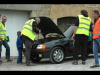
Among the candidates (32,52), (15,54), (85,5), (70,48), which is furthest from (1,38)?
(85,5)

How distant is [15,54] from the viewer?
450 inches

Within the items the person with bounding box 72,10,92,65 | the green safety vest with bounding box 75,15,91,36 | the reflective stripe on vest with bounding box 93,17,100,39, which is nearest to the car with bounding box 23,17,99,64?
the person with bounding box 72,10,92,65

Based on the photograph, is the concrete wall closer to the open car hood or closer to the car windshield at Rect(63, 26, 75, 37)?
the open car hood

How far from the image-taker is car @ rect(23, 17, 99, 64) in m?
7.16

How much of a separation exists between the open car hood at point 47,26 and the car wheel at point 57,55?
0.86m

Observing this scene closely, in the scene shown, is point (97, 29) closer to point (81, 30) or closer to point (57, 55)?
point (81, 30)

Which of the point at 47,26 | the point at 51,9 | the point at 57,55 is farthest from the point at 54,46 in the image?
the point at 51,9

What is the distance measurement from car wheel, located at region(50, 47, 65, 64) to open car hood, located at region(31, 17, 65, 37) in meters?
0.86

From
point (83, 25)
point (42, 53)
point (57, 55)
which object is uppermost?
point (83, 25)

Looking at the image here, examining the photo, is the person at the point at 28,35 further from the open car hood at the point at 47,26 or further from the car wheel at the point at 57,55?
the car wheel at the point at 57,55

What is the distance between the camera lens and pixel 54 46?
23.9 ft

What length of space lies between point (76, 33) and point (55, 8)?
5.14 meters

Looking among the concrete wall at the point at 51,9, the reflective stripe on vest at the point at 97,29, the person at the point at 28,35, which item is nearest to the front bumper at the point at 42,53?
the person at the point at 28,35

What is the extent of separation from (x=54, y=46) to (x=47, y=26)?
48.4 inches
